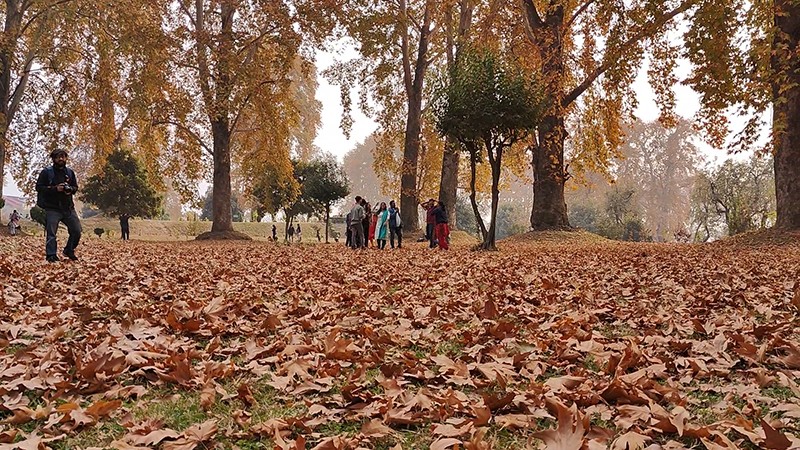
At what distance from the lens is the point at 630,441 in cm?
211

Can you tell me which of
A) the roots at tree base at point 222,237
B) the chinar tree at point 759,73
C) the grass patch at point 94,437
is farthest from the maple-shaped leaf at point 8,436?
the roots at tree base at point 222,237

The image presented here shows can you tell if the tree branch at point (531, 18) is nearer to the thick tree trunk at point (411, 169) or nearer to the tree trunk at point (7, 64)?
the thick tree trunk at point (411, 169)

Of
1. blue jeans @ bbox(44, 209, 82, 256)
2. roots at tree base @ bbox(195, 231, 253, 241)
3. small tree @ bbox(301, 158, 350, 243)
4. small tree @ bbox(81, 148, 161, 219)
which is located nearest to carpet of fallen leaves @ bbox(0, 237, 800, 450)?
blue jeans @ bbox(44, 209, 82, 256)

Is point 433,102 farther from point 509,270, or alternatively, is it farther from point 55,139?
point 55,139

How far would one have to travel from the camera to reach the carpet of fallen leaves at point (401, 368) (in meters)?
2.29

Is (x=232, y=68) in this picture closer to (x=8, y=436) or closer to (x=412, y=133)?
(x=412, y=133)

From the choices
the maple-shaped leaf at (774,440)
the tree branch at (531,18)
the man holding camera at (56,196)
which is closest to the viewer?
the maple-shaped leaf at (774,440)

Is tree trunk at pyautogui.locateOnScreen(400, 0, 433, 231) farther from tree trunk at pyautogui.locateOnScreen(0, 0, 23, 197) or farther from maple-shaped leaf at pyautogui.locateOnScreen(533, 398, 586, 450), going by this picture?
maple-shaped leaf at pyautogui.locateOnScreen(533, 398, 586, 450)

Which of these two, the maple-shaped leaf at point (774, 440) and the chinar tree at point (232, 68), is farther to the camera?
the chinar tree at point (232, 68)

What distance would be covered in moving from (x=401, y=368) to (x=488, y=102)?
12.5 metres

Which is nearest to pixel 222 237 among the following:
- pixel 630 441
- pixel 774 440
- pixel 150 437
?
pixel 150 437

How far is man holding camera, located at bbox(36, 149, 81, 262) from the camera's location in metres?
9.23

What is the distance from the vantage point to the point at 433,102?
16.1 metres

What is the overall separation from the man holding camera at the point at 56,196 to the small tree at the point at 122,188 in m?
27.0
